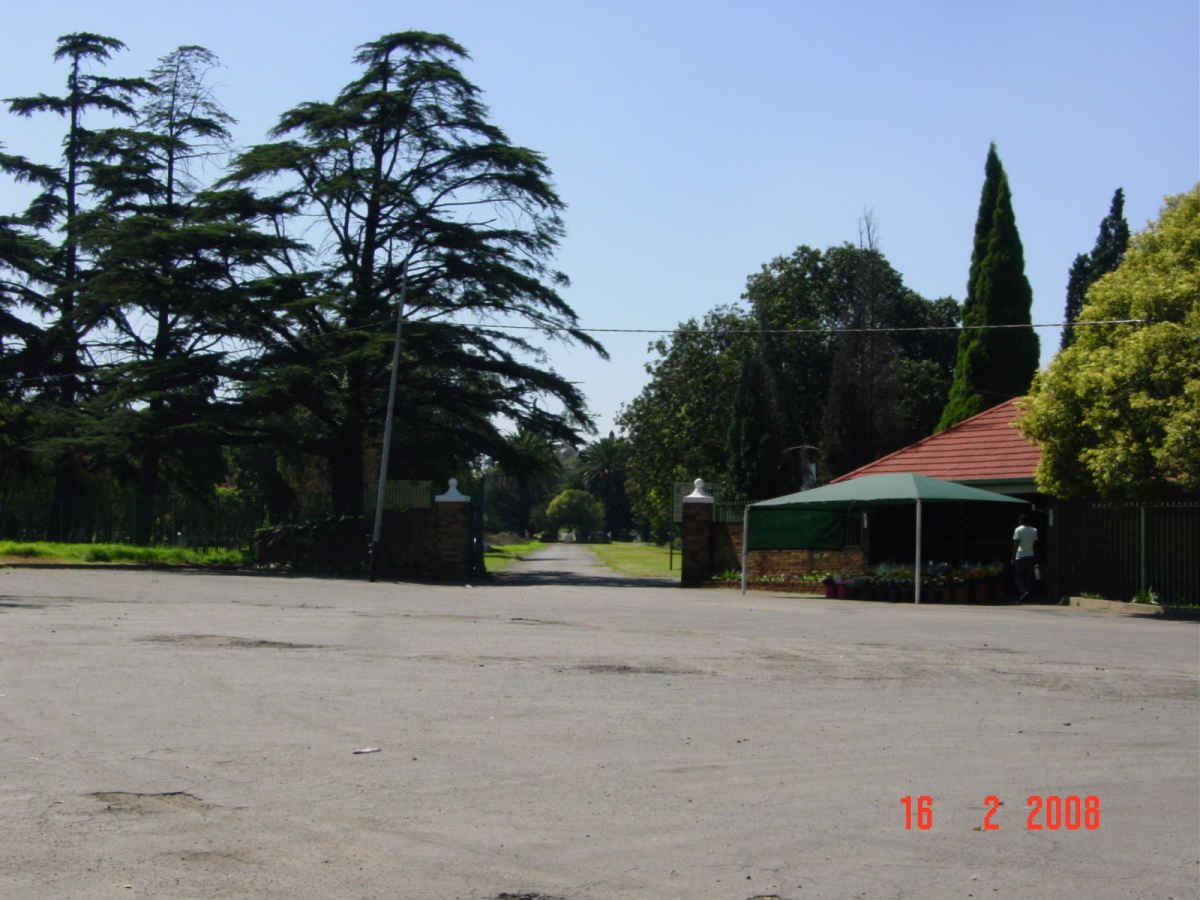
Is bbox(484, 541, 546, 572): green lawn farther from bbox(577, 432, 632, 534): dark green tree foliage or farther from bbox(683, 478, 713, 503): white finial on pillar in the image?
bbox(577, 432, 632, 534): dark green tree foliage

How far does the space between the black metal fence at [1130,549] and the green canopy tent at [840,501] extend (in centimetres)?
136

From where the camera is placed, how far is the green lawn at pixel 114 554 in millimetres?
36531

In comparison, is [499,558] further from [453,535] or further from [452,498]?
[452,498]

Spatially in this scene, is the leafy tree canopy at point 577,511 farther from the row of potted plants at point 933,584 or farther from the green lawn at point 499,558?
the row of potted plants at point 933,584

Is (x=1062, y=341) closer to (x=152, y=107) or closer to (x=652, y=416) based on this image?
(x=652, y=416)

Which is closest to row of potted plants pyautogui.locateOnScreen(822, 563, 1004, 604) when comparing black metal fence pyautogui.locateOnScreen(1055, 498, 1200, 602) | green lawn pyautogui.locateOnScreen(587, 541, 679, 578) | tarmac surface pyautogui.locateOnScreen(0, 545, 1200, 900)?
black metal fence pyautogui.locateOnScreen(1055, 498, 1200, 602)

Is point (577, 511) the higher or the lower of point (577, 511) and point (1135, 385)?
the lower

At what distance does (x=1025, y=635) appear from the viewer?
677 inches

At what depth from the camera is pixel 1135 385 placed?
880 inches

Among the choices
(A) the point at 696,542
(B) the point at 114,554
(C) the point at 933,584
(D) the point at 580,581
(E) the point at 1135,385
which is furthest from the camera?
(B) the point at 114,554

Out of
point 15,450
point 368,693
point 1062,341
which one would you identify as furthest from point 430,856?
point 1062,341

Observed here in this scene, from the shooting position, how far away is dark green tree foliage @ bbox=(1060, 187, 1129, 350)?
173 feet

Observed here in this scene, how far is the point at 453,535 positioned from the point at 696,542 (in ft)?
22.2

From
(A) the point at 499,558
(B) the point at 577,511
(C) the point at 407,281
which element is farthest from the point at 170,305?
(B) the point at 577,511
